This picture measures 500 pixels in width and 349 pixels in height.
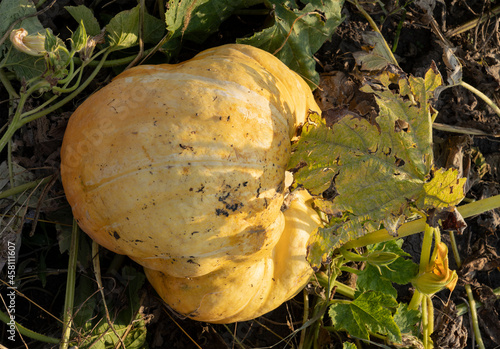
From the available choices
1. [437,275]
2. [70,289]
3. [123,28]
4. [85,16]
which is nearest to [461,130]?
[437,275]

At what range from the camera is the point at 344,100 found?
2320 mm

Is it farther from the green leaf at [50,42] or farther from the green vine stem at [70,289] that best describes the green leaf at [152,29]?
the green vine stem at [70,289]

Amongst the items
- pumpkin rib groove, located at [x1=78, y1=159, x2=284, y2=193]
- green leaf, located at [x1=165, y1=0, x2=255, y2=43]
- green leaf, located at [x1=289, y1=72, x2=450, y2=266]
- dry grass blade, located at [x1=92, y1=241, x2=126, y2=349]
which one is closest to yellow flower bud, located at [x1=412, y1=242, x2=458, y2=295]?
green leaf, located at [x1=289, y1=72, x2=450, y2=266]

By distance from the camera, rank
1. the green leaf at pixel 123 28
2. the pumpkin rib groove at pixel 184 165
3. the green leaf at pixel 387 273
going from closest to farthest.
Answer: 1. the pumpkin rib groove at pixel 184 165
2. the green leaf at pixel 123 28
3. the green leaf at pixel 387 273

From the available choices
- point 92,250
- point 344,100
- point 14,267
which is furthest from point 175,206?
point 344,100

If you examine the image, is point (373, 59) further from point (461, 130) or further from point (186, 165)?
point (186, 165)

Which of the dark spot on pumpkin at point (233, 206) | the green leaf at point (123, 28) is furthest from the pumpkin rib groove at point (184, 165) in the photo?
the green leaf at point (123, 28)

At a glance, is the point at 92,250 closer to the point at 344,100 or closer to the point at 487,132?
the point at 344,100

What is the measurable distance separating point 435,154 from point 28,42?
2.24m

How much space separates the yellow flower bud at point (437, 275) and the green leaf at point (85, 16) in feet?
5.91

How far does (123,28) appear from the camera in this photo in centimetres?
190

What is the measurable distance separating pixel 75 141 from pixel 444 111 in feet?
7.19

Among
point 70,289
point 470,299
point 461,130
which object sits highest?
point 70,289

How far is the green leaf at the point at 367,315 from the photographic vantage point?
1.91 metres
